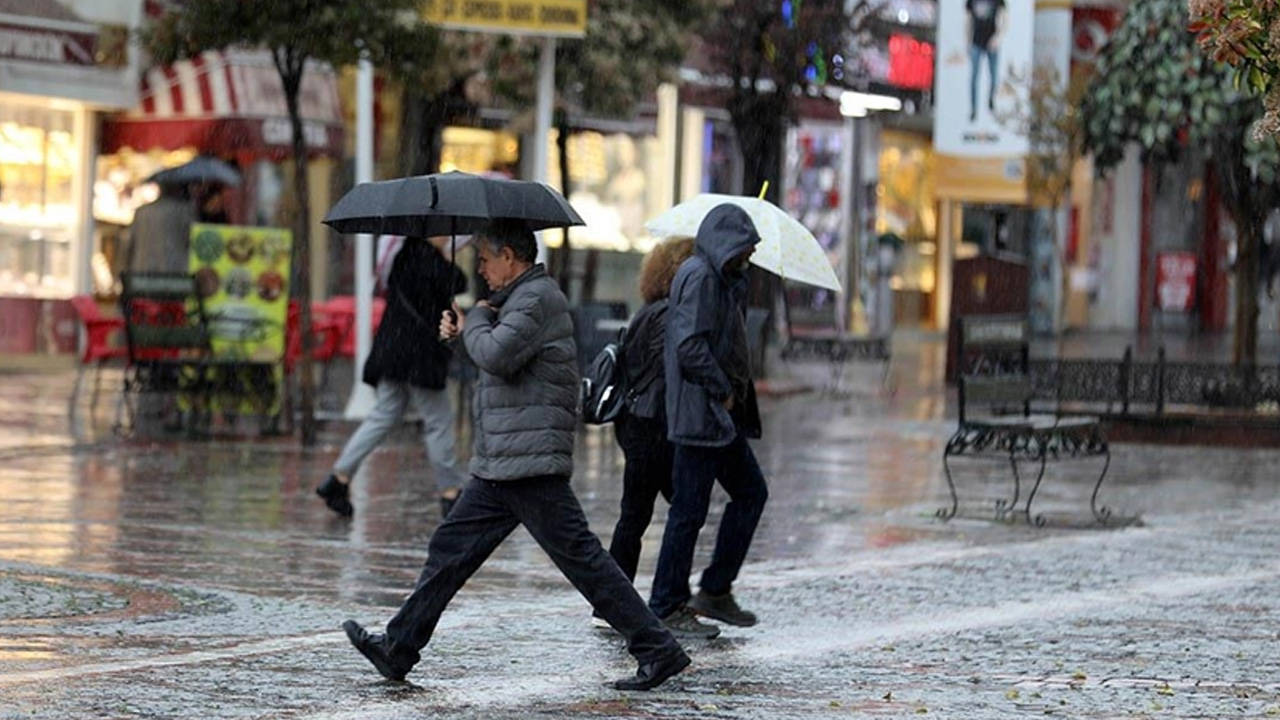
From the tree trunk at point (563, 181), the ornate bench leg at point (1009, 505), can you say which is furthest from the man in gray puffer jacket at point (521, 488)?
the tree trunk at point (563, 181)

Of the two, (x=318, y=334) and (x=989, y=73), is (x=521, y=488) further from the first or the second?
(x=989, y=73)

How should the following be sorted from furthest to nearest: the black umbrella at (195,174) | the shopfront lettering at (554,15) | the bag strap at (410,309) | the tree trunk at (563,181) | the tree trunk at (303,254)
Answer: the tree trunk at (563,181) < the black umbrella at (195,174) < the shopfront lettering at (554,15) < the tree trunk at (303,254) < the bag strap at (410,309)

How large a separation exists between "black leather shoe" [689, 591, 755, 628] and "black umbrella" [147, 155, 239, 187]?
15.1m

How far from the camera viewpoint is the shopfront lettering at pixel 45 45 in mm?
26125

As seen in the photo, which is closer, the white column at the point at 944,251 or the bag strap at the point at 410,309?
the bag strap at the point at 410,309

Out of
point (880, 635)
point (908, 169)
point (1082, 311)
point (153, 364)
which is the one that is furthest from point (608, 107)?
point (1082, 311)

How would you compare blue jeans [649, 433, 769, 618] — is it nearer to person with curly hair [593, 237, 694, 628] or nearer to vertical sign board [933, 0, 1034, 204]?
person with curly hair [593, 237, 694, 628]

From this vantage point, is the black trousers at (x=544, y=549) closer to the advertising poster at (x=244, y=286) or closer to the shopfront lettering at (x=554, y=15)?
the advertising poster at (x=244, y=286)

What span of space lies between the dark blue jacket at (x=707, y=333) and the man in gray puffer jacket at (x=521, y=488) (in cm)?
104

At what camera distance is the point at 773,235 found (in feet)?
37.5

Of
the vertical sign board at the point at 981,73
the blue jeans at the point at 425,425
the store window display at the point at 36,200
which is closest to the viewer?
the blue jeans at the point at 425,425

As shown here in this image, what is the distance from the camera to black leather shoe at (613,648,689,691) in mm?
9188

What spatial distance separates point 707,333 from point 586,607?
163 cm

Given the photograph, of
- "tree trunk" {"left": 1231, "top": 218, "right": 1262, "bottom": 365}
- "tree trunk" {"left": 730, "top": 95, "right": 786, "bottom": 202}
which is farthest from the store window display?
"tree trunk" {"left": 1231, "top": 218, "right": 1262, "bottom": 365}
